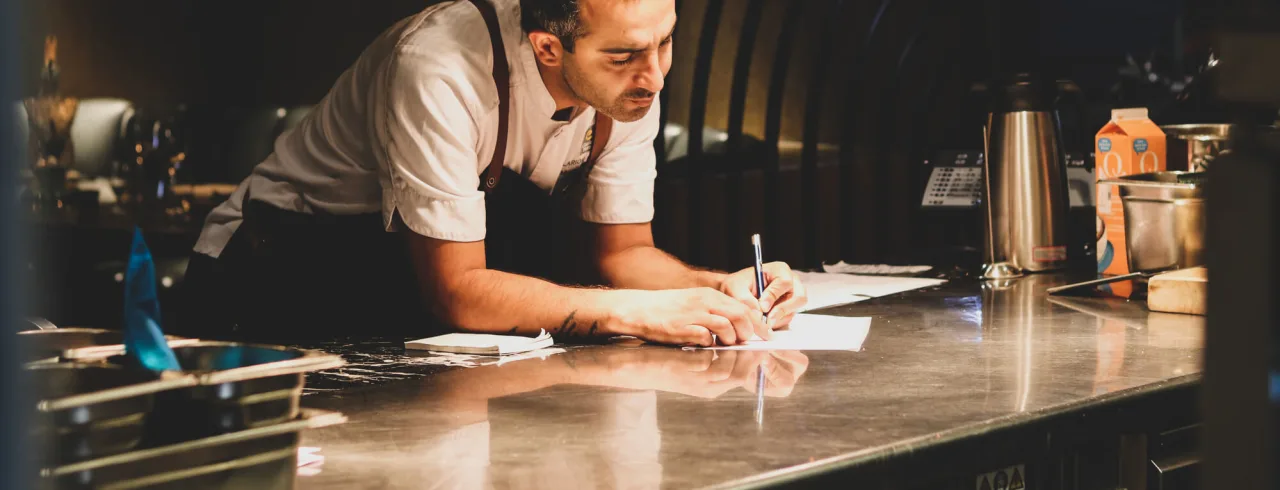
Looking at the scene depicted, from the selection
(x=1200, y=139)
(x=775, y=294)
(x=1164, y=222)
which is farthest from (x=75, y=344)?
(x=1200, y=139)

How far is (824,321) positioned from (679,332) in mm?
307

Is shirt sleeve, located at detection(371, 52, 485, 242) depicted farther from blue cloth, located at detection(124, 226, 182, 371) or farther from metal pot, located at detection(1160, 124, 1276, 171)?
metal pot, located at detection(1160, 124, 1276, 171)

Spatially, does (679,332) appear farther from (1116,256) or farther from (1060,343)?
(1116,256)

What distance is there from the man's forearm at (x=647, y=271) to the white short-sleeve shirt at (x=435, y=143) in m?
0.07

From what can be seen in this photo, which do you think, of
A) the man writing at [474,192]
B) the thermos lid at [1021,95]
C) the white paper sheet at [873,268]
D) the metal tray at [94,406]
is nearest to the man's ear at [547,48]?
the man writing at [474,192]

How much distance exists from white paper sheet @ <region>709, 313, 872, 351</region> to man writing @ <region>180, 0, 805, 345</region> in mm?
24

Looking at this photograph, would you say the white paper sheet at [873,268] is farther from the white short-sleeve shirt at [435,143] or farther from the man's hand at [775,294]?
the man's hand at [775,294]

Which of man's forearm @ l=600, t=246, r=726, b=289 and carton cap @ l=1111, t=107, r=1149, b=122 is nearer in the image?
man's forearm @ l=600, t=246, r=726, b=289

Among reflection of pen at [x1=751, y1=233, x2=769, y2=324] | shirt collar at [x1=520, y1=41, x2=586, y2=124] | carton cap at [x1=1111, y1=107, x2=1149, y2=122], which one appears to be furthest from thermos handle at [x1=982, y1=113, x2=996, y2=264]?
shirt collar at [x1=520, y1=41, x2=586, y2=124]

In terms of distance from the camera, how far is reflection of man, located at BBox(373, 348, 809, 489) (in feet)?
3.20

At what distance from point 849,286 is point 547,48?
73cm

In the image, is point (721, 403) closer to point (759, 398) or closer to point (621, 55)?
point (759, 398)

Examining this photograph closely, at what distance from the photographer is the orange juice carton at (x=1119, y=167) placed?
2354 millimetres

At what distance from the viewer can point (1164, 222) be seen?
2.08m
